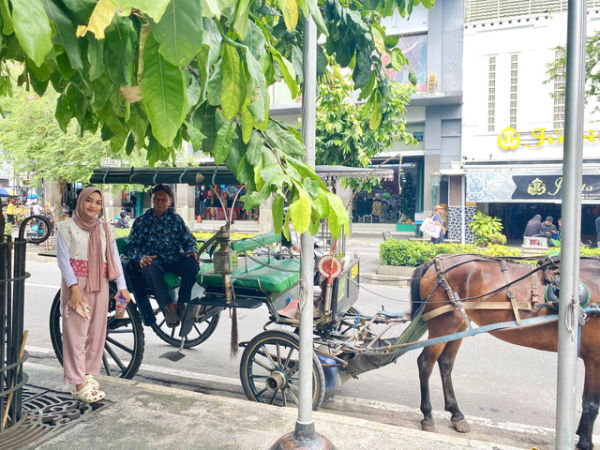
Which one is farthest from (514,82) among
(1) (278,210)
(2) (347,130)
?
(1) (278,210)

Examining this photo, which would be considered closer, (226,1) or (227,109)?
(226,1)

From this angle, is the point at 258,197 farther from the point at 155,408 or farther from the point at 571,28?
the point at 155,408

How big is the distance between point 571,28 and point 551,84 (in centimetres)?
1832

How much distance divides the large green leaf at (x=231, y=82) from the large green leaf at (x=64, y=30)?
506 mm

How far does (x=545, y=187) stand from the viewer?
18641 mm

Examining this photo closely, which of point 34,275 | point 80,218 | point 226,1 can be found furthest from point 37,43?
point 34,275

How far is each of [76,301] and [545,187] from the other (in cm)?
1823

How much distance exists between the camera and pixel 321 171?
4879mm

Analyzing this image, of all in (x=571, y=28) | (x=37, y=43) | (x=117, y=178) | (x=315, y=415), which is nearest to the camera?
(x=37, y=43)

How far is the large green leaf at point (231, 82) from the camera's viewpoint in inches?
74.4

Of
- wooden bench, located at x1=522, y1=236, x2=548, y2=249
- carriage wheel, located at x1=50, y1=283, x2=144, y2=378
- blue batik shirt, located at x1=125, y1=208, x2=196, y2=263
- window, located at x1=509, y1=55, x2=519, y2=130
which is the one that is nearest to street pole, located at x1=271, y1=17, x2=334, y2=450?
carriage wheel, located at x1=50, y1=283, x2=144, y2=378

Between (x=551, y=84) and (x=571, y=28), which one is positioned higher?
(x=551, y=84)

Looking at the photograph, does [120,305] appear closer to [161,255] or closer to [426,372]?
[161,255]

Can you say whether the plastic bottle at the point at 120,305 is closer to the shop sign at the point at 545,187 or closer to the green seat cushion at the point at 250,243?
the green seat cushion at the point at 250,243
